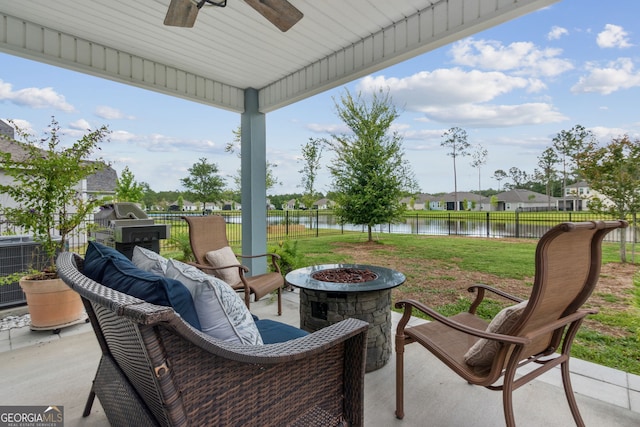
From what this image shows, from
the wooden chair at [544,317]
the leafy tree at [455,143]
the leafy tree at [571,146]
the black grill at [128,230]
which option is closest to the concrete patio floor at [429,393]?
the wooden chair at [544,317]

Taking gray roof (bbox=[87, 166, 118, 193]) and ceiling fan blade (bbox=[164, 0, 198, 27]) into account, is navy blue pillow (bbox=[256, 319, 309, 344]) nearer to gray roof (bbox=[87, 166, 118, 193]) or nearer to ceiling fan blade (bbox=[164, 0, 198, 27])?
ceiling fan blade (bbox=[164, 0, 198, 27])

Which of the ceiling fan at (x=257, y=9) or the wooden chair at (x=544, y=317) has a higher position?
the ceiling fan at (x=257, y=9)

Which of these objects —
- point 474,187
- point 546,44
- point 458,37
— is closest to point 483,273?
point 474,187

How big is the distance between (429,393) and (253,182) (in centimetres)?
347

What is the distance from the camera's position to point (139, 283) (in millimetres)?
1037

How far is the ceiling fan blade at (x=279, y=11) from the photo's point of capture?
2012 millimetres

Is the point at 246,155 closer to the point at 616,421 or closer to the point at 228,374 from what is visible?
the point at 228,374

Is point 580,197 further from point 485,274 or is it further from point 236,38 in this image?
point 236,38

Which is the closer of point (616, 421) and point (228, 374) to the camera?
point (228, 374)

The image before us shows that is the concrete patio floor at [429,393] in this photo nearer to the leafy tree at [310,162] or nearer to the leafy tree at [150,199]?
the leafy tree at [150,199]

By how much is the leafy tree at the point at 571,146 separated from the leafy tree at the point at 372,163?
3.84 m

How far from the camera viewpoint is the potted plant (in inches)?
110

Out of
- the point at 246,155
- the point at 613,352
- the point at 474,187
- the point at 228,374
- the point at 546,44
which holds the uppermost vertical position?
the point at 546,44

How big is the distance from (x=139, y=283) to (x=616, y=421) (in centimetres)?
246
